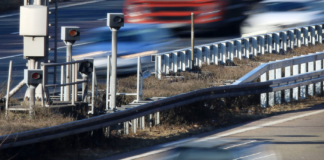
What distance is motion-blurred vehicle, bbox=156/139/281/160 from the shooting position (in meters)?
3.39

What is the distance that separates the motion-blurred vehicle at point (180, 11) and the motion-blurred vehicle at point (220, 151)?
2120 centimetres

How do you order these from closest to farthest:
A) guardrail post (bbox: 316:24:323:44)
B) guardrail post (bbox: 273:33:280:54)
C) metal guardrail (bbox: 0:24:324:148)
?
metal guardrail (bbox: 0:24:324:148)
guardrail post (bbox: 273:33:280:54)
guardrail post (bbox: 316:24:323:44)

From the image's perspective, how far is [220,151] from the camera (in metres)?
3.43

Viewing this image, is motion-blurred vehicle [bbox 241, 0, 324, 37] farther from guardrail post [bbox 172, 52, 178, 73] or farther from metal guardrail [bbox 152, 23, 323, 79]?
guardrail post [bbox 172, 52, 178, 73]

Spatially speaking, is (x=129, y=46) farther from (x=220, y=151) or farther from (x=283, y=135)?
(x=220, y=151)

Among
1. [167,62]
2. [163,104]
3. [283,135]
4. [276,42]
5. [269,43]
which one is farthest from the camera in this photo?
[276,42]

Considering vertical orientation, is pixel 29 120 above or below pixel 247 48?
below

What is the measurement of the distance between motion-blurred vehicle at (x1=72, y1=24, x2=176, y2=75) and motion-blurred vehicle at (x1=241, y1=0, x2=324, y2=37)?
4.80 meters

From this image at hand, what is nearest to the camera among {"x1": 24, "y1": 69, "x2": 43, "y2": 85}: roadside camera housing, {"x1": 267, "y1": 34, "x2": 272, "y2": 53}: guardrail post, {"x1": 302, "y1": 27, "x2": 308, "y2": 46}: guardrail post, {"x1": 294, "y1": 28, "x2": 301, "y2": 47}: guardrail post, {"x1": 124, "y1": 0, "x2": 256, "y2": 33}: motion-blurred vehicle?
{"x1": 24, "y1": 69, "x2": 43, "y2": 85}: roadside camera housing

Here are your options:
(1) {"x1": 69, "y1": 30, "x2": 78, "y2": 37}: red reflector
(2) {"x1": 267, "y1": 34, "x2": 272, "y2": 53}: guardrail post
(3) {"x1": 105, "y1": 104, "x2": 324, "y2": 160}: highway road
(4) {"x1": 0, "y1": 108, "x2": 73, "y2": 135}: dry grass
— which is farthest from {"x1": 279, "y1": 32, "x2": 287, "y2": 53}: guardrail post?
(4) {"x1": 0, "y1": 108, "x2": 73, "y2": 135}: dry grass

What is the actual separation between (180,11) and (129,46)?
335 cm

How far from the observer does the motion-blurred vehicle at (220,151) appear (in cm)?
339

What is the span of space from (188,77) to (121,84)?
7.76ft

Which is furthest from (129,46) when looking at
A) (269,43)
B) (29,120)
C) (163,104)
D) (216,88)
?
(29,120)
